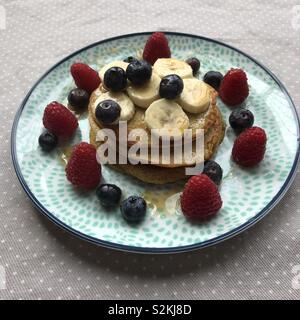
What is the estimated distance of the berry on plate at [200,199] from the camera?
1575 millimetres

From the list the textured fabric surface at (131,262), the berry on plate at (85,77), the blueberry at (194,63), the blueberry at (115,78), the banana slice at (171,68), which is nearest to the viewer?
the textured fabric surface at (131,262)

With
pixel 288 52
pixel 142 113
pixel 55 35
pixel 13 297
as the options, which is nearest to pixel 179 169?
pixel 142 113

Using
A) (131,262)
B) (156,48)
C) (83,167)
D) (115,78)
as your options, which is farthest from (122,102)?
(131,262)

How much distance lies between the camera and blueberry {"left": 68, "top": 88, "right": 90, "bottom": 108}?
2031mm

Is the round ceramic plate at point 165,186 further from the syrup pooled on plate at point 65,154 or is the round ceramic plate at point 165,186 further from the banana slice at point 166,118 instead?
the banana slice at point 166,118

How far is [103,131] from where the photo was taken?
1849 millimetres

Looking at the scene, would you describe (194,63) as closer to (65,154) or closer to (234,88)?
(234,88)

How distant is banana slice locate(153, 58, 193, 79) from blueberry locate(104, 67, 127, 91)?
164 mm

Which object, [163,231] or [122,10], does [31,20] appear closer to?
[122,10]

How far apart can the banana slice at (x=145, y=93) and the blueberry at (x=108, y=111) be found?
0.08 metres

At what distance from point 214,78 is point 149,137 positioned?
51 cm

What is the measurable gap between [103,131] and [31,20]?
1203mm

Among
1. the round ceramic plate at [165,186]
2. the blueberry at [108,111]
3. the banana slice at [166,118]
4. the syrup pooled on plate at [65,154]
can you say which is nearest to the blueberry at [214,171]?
the round ceramic plate at [165,186]

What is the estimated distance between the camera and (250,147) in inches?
68.7
